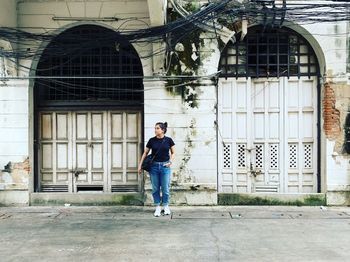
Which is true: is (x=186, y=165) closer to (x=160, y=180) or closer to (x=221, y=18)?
(x=160, y=180)

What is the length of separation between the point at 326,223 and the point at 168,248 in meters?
3.30

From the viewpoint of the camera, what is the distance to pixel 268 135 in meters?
10.8

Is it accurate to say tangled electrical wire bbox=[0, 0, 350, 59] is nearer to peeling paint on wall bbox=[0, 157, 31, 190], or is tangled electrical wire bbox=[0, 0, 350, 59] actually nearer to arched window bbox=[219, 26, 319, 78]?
arched window bbox=[219, 26, 319, 78]

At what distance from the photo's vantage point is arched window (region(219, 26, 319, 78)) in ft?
35.1

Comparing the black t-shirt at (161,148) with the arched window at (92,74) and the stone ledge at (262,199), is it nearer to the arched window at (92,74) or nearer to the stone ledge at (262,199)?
the arched window at (92,74)

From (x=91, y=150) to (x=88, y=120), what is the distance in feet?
2.24

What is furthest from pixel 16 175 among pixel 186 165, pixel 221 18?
pixel 221 18

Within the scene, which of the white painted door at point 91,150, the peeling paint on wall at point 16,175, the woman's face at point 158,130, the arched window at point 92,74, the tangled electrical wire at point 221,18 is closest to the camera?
the woman's face at point 158,130

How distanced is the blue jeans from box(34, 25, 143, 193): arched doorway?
1.52 meters

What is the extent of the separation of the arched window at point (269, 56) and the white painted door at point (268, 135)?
197mm

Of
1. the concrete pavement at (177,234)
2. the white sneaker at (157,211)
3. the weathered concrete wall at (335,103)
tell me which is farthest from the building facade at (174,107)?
the white sneaker at (157,211)

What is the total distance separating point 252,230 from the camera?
8.31m

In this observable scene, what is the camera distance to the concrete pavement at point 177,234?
6832 mm

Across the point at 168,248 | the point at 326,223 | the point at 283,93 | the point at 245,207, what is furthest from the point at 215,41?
the point at 168,248
